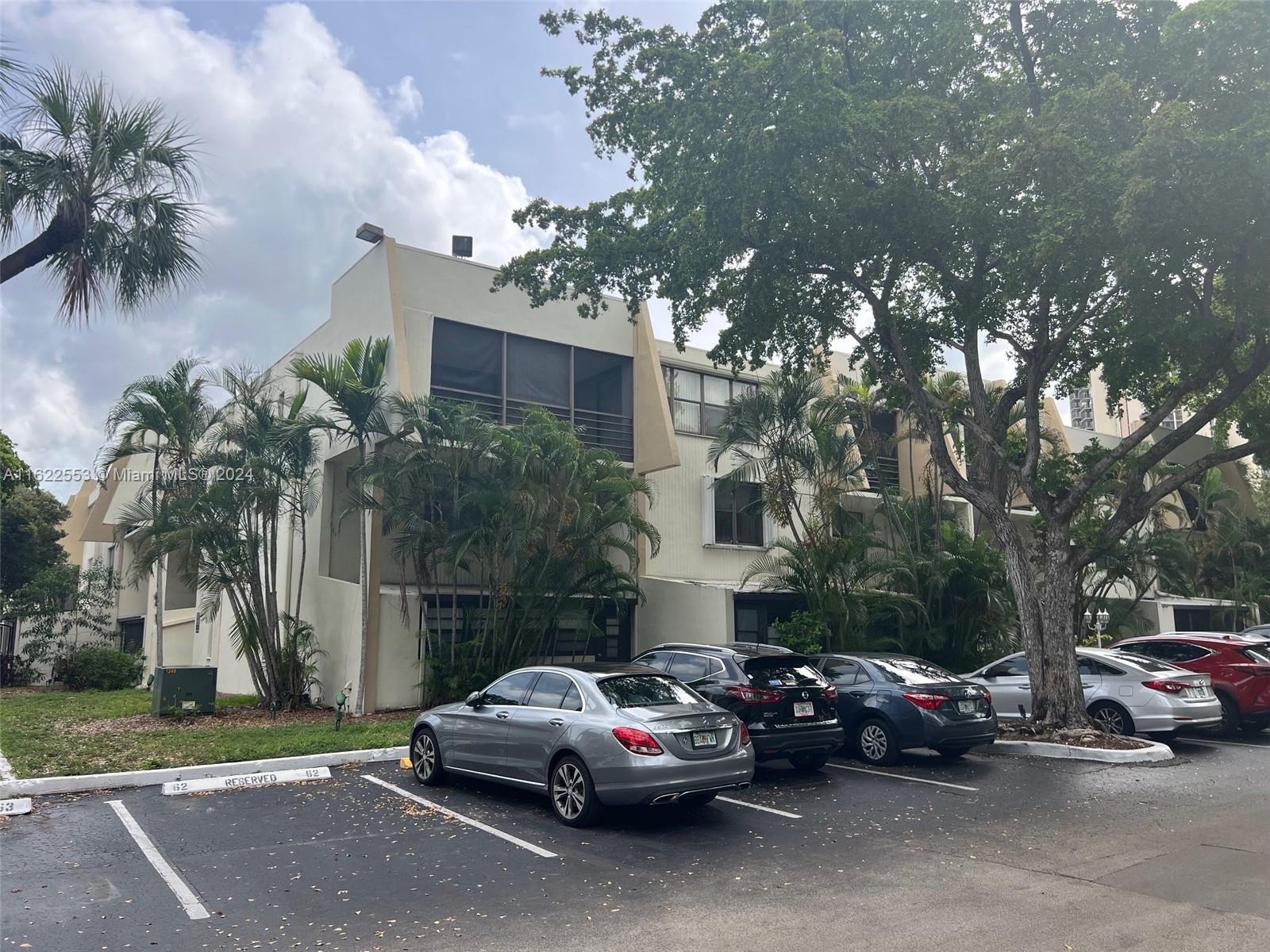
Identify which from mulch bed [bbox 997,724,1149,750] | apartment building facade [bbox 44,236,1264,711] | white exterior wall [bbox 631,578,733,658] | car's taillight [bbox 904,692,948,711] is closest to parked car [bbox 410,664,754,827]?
Answer: car's taillight [bbox 904,692,948,711]

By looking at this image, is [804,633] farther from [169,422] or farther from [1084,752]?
[169,422]

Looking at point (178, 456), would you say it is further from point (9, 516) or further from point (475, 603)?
point (9, 516)

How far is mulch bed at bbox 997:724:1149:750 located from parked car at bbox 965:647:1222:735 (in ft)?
1.82

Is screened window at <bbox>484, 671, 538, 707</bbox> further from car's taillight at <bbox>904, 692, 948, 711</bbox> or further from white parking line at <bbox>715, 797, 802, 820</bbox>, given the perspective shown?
car's taillight at <bbox>904, 692, 948, 711</bbox>

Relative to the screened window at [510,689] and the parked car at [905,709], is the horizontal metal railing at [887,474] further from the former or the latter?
the screened window at [510,689]

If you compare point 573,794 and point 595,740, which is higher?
point 595,740

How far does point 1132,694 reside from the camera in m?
13.9

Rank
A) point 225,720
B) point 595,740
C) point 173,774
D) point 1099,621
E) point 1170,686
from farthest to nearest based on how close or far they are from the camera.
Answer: point 1099,621 → point 225,720 → point 1170,686 → point 173,774 → point 595,740

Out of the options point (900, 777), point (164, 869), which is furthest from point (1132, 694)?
point (164, 869)

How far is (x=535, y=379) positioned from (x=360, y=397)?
478 centimetres

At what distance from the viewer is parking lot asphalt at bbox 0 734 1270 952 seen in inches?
227

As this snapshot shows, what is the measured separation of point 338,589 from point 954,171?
1347cm

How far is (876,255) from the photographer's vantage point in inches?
580

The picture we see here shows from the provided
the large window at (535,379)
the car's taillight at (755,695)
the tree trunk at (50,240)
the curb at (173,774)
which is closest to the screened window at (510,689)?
the car's taillight at (755,695)
